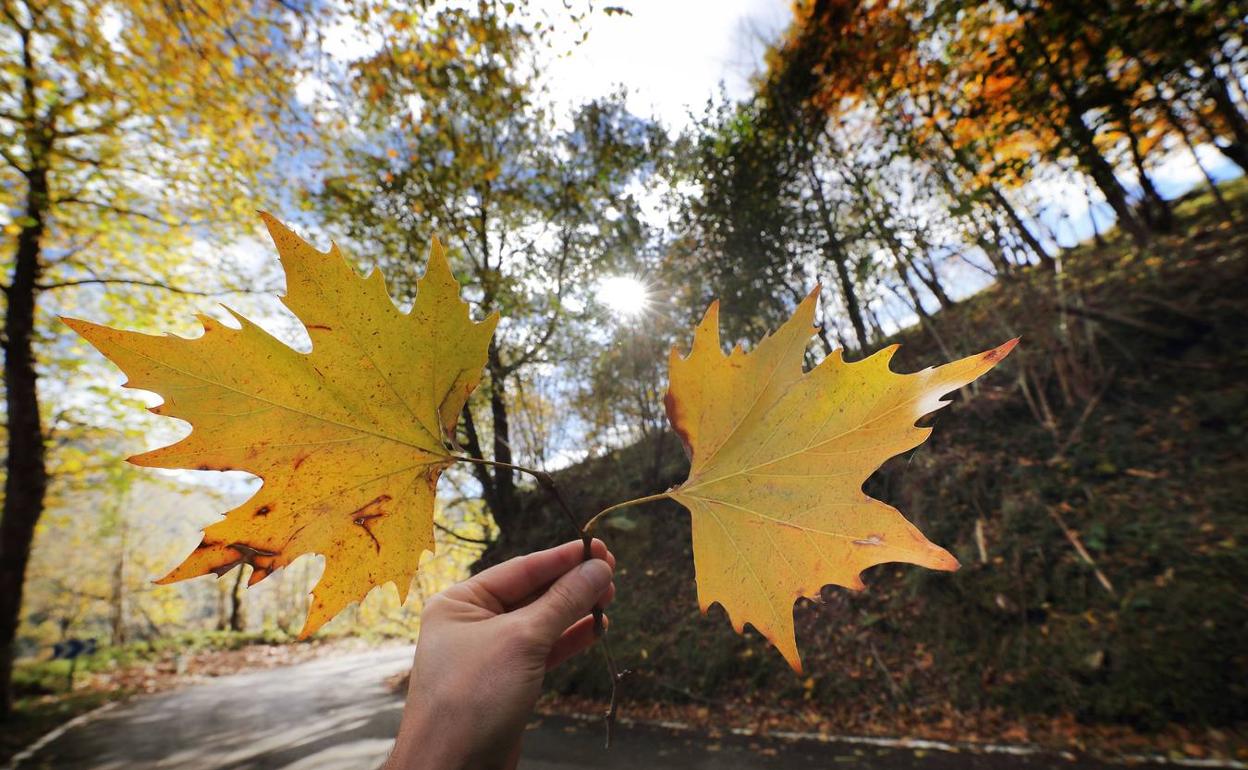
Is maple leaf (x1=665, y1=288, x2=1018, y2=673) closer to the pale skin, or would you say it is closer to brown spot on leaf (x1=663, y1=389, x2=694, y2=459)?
brown spot on leaf (x1=663, y1=389, x2=694, y2=459)

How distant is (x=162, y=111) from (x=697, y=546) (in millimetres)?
9400

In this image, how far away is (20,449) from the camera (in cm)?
680

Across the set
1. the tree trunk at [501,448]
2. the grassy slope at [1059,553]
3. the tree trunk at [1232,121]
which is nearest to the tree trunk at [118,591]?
the tree trunk at [501,448]

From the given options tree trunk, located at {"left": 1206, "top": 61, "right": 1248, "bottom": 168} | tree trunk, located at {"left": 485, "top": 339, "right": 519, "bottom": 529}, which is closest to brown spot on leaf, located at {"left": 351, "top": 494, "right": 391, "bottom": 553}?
tree trunk, located at {"left": 485, "top": 339, "right": 519, "bottom": 529}

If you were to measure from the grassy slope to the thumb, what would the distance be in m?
5.19

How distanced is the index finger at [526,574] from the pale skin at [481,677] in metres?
0.13

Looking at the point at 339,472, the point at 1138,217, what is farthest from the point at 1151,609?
the point at 1138,217

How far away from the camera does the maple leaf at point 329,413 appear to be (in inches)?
35.3

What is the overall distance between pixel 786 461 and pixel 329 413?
3.01 ft

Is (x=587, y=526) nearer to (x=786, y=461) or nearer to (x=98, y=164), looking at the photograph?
(x=786, y=461)

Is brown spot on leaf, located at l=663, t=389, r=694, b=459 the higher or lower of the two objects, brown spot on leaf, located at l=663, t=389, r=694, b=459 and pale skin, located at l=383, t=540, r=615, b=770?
the higher

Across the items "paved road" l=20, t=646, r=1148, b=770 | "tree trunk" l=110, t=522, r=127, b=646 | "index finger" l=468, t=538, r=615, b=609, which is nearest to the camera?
"index finger" l=468, t=538, r=615, b=609

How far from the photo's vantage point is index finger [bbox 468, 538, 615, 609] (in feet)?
4.91

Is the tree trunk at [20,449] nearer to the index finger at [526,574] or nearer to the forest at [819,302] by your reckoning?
the forest at [819,302]
